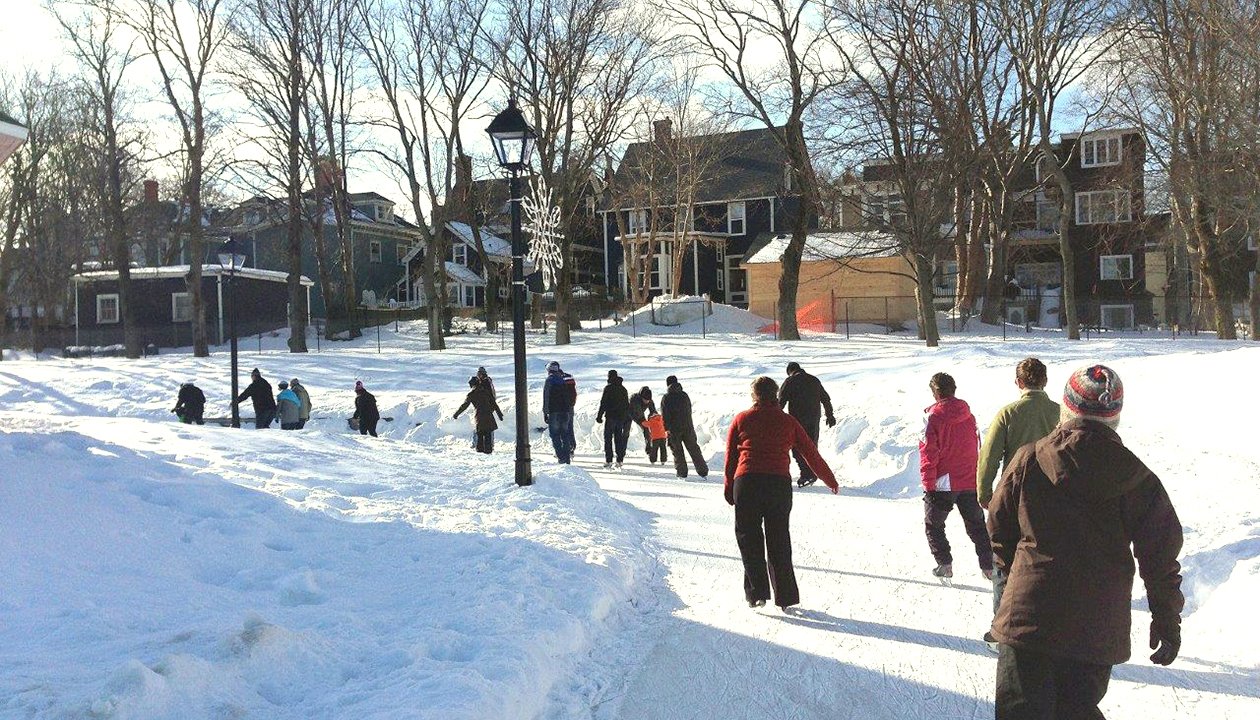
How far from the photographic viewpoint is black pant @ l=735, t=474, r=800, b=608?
734 cm

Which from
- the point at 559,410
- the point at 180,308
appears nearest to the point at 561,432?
the point at 559,410

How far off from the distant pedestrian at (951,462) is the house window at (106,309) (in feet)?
162

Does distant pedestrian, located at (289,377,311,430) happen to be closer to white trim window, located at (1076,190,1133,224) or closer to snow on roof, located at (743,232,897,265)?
snow on roof, located at (743,232,897,265)

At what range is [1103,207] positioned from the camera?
45844 millimetres

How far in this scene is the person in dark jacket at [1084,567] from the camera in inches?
145

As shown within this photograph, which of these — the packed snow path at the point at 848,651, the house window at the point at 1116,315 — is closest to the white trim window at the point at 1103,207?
the house window at the point at 1116,315

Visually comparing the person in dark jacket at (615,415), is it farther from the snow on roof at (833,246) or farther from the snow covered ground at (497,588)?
the snow on roof at (833,246)

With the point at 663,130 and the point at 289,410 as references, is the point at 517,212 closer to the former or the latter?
the point at 289,410

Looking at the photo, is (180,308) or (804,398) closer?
(804,398)

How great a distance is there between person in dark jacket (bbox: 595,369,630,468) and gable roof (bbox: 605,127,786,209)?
119 ft

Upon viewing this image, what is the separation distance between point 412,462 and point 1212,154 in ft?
85.3

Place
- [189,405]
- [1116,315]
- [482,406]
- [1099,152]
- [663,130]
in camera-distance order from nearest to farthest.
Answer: [482,406], [189,405], [1116,315], [1099,152], [663,130]

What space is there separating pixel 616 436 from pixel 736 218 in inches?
1745

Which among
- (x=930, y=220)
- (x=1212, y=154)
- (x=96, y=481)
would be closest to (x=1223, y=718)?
(x=96, y=481)
